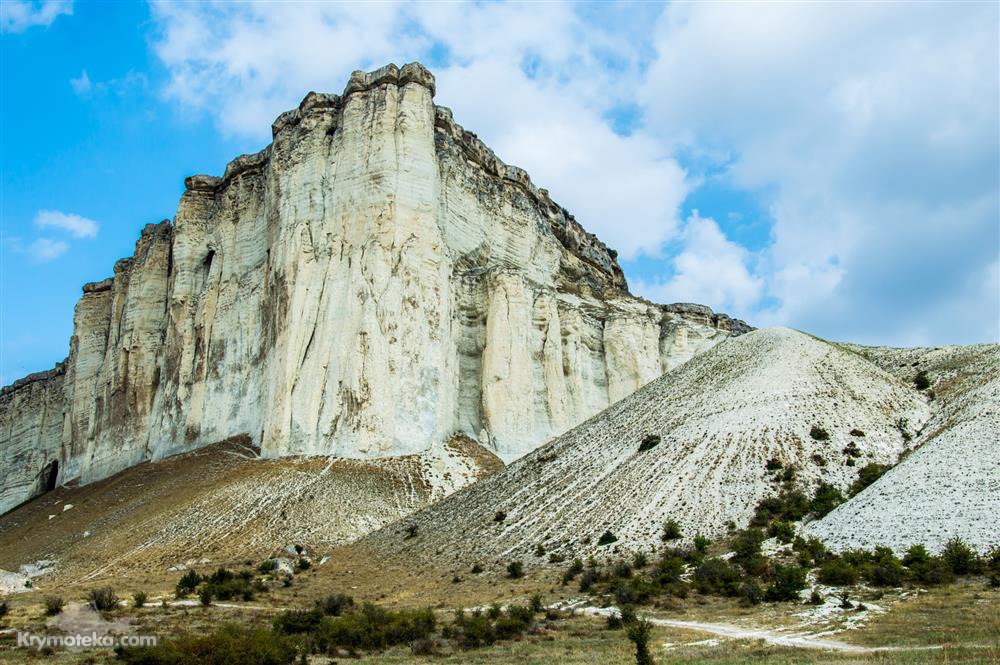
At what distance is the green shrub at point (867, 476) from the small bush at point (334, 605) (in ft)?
59.5

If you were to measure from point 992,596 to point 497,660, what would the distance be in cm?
1201

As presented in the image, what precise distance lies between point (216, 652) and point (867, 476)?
2465 centimetres

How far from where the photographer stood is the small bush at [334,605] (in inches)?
1095

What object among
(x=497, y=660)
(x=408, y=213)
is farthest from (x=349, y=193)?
(x=497, y=660)

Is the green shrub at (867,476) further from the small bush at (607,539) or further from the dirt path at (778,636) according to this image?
the dirt path at (778,636)

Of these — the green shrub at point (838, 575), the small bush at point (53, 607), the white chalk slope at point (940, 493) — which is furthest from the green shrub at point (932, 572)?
the small bush at point (53, 607)

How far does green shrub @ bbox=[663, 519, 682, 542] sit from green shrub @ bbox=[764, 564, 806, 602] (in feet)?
21.9

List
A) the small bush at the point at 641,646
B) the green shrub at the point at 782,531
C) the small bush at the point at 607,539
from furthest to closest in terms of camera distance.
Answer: the small bush at the point at 607,539 → the green shrub at the point at 782,531 → the small bush at the point at 641,646

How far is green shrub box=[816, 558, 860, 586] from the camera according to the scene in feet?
83.4

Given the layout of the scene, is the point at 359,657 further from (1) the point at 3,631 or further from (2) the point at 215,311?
(2) the point at 215,311

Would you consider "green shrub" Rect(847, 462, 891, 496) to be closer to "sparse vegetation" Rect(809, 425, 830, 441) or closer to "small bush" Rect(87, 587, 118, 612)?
"sparse vegetation" Rect(809, 425, 830, 441)

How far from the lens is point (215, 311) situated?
218 ft

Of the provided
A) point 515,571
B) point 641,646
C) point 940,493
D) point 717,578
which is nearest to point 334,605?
point 515,571

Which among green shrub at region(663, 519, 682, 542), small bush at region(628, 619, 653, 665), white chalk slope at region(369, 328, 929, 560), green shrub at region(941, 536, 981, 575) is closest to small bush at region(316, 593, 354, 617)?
white chalk slope at region(369, 328, 929, 560)
